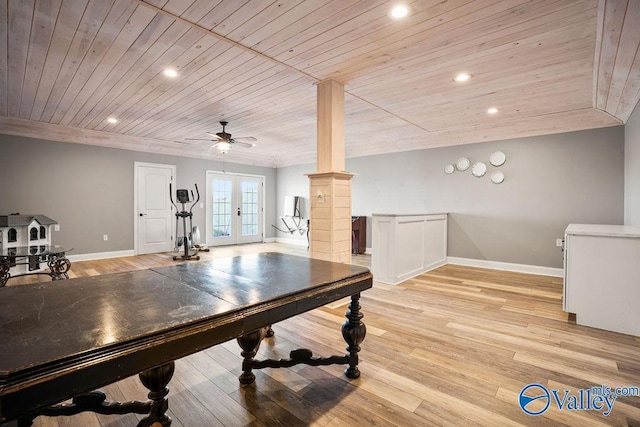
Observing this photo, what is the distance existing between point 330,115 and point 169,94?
82.1 inches

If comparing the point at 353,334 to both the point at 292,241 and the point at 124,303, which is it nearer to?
the point at 124,303

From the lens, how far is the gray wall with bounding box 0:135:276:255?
5172mm

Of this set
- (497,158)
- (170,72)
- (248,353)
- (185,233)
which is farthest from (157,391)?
(185,233)

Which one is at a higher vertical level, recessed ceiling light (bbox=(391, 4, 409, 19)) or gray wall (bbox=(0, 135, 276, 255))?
recessed ceiling light (bbox=(391, 4, 409, 19))

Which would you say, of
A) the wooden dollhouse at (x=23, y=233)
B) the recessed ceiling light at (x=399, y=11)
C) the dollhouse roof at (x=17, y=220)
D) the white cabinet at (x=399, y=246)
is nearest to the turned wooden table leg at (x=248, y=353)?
the recessed ceiling light at (x=399, y=11)

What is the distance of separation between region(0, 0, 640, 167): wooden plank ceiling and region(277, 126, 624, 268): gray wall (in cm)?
34

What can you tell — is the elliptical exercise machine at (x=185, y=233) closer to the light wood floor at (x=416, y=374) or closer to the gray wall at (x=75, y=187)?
the gray wall at (x=75, y=187)

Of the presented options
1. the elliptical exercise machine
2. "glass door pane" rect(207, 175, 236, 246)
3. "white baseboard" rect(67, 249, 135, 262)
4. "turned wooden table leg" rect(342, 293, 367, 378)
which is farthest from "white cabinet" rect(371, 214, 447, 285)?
"white baseboard" rect(67, 249, 135, 262)

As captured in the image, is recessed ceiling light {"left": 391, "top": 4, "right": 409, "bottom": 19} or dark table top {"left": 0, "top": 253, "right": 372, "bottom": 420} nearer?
dark table top {"left": 0, "top": 253, "right": 372, "bottom": 420}

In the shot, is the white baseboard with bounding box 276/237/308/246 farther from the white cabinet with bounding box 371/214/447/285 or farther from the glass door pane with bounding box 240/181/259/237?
the white cabinet with bounding box 371/214/447/285

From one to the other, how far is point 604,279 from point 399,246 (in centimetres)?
208

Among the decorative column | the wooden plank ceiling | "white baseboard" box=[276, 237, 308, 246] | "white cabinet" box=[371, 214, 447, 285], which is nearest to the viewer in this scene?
the wooden plank ceiling

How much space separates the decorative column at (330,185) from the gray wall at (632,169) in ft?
10.3

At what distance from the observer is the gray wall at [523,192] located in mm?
4320
